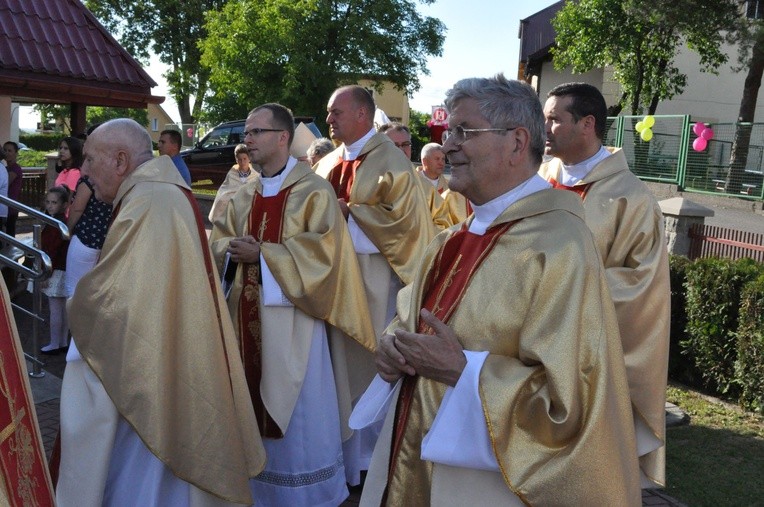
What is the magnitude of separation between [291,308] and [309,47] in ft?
82.3

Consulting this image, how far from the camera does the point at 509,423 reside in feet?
7.25

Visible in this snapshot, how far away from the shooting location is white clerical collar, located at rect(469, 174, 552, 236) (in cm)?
250

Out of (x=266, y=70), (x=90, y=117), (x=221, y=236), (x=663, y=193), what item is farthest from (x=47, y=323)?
(x=90, y=117)

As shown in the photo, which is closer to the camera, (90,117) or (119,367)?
(119,367)

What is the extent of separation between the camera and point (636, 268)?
3791 mm

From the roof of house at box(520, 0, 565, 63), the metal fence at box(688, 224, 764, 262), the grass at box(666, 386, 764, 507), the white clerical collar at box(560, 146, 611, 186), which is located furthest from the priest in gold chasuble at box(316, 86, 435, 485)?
the roof of house at box(520, 0, 565, 63)

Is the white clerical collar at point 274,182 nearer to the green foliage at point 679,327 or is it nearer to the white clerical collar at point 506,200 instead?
the white clerical collar at point 506,200

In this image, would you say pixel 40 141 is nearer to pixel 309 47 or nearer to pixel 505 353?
pixel 309 47

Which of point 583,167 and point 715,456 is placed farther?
point 715,456

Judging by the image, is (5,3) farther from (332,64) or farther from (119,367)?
(332,64)

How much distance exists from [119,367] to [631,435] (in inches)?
77.5

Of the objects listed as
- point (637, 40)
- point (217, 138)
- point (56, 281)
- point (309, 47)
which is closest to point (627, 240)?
point (56, 281)

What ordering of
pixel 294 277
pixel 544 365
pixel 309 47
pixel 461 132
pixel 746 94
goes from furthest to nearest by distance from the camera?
1. pixel 309 47
2. pixel 746 94
3. pixel 294 277
4. pixel 461 132
5. pixel 544 365

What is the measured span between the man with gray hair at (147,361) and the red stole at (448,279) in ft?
3.38
